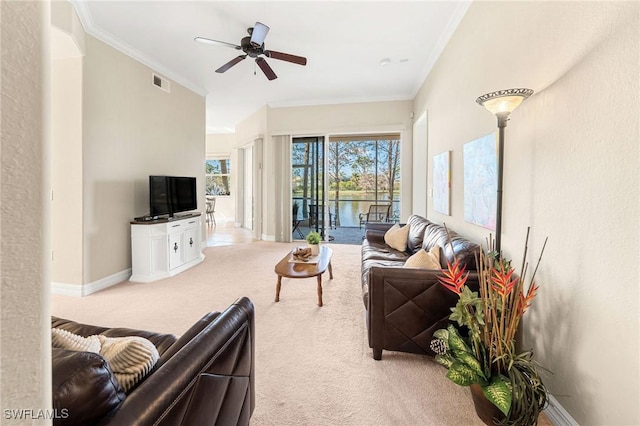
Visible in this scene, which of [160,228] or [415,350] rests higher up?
[160,228]

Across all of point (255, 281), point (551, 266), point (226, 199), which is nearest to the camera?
point (551, 266)

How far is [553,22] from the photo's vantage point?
1.60 m

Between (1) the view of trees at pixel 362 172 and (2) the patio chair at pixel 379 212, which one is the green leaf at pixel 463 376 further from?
(1) the view of trees at pixel 362 172

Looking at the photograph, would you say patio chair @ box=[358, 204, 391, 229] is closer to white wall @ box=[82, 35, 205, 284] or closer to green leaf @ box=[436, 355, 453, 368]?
white wall @ box=[82, 35, 205, 284]

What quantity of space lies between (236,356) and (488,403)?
128 cm

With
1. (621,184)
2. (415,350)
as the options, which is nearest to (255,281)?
(415,350)

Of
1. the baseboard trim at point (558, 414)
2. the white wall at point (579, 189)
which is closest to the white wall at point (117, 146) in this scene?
the white wall at point (579, 189)

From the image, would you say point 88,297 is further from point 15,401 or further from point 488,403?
point 488,403

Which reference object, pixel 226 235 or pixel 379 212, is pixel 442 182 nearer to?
pixel 379 212

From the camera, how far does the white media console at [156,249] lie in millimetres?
3740

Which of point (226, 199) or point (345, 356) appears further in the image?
point (226, 199)

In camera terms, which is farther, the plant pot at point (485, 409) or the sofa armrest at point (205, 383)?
the plant pot at point (485, 409)

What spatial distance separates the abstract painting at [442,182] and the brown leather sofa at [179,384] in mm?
2833

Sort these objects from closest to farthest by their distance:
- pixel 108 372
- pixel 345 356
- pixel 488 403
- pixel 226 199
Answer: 1. pixel 108 372
2. pixel 488 403
3. pixel 345 356
4. pixel 226 199
